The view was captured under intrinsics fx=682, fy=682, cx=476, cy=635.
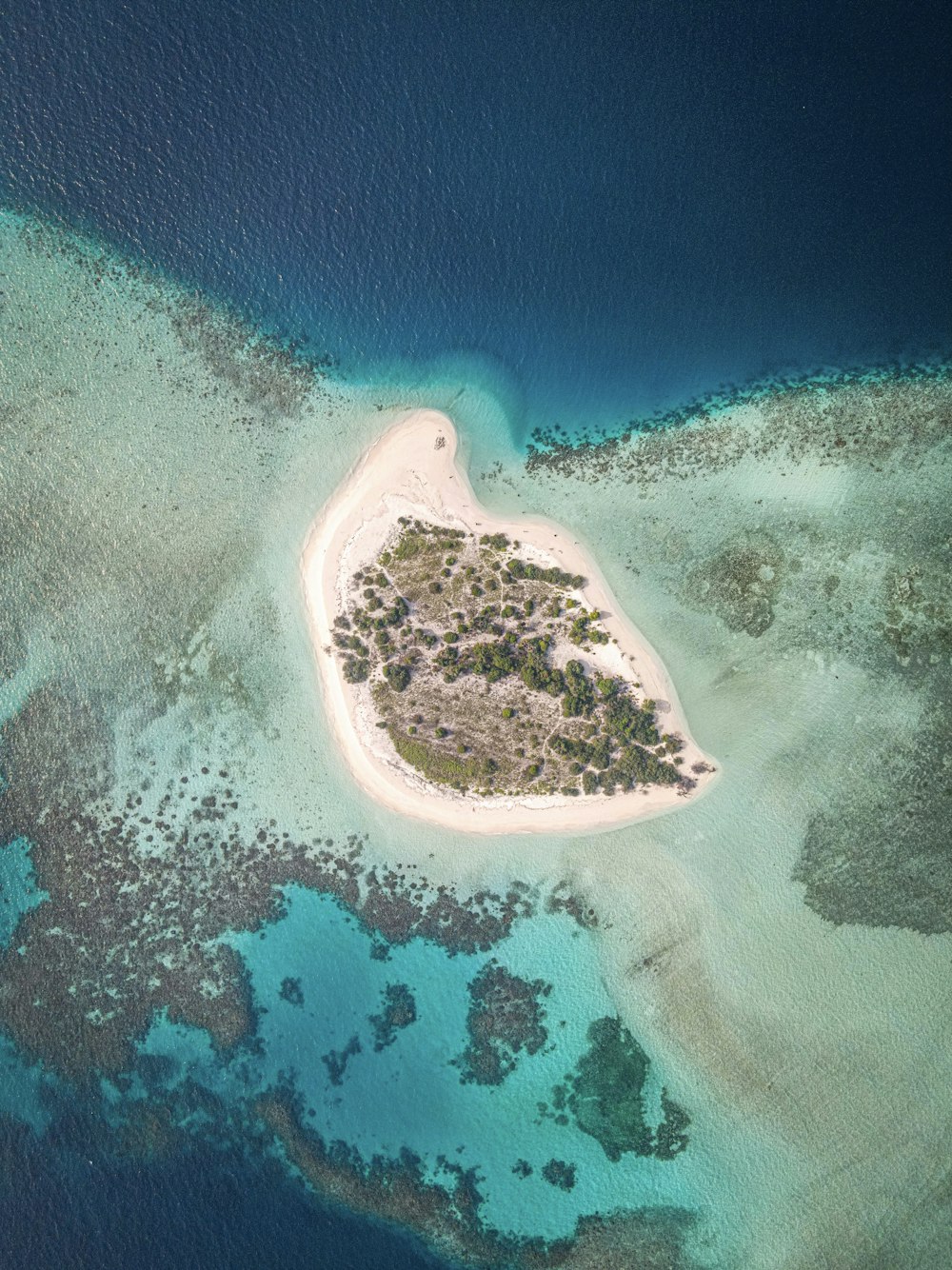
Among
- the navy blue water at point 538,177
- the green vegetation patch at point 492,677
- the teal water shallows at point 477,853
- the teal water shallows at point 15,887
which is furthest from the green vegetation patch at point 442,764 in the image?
the teal water shallows at point 15,887

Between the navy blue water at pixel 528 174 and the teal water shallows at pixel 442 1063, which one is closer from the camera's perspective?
the teal water shallows at pixel 442 1063

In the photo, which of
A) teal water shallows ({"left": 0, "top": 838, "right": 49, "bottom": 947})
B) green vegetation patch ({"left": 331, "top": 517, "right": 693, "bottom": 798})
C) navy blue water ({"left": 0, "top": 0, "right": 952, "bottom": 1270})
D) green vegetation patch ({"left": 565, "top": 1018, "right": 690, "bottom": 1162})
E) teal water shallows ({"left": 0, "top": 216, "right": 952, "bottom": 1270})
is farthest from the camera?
navy blue water ({"left": 0, "top": 0, "right": 952, "bottom": 1270})

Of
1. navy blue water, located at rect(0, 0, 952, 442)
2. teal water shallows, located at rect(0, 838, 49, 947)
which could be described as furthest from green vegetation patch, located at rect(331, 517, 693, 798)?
teal water shallows, located at rect(0, 838, 49, 947)

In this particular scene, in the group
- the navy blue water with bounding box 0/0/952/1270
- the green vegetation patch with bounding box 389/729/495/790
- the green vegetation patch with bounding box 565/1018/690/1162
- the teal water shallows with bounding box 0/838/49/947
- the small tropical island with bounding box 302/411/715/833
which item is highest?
the navy blue water with bounding box 0/0/952/1270

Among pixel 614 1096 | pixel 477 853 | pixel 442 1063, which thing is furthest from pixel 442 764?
pixel 614 1096

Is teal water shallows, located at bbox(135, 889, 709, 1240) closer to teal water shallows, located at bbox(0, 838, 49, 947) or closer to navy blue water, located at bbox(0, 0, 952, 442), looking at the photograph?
teal water shallows, located at bbox(0, 838, 49, 947)

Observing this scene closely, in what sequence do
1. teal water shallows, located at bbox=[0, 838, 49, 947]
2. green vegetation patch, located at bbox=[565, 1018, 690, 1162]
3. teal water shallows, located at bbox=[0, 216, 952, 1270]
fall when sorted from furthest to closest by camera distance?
teal water shallows, located at bbox=[0, 838, 49, 947], green vegetation patch, located at bbox=[565, 1018, 690, 1162], teal water shallows, located at bbox=[0, 216, 952, 1270]

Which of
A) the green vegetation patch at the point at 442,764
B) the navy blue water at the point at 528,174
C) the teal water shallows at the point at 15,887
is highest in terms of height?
the navy blue water at the point at 528,174

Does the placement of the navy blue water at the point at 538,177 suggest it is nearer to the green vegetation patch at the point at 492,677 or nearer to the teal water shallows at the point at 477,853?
the teal water shallows at the point at 477,853
